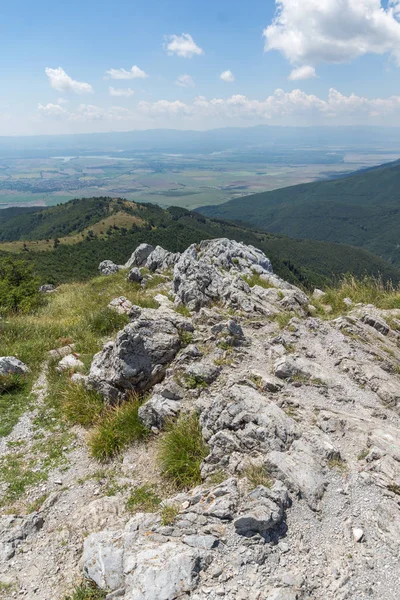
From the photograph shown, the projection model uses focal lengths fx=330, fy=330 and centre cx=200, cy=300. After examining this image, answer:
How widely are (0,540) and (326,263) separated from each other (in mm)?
144890

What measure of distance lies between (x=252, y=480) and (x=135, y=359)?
14.5 feet

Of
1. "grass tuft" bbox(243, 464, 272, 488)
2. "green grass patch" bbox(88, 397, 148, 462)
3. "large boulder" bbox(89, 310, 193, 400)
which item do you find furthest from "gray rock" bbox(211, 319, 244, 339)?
"grass tuft" bbox(243, 464, 272, 488)

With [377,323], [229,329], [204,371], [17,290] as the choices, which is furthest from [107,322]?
[377,323]

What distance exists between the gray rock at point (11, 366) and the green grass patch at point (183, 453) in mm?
5748

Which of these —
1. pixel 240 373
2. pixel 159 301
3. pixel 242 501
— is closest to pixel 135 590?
pixel 242 501

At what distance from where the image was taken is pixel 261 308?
36.4 ft

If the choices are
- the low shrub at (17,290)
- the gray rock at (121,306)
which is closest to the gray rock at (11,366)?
the gray rock at (121,306)

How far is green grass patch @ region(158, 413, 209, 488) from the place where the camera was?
5789 mm

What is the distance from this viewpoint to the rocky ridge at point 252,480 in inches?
157

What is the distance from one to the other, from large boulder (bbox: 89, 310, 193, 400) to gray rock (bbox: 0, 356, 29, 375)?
2.67 metres

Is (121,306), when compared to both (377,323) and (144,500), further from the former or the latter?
(377,323)

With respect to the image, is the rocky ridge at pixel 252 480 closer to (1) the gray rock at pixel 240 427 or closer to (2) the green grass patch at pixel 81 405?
(1) the gray rock at pixel 240 427

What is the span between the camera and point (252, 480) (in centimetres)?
506

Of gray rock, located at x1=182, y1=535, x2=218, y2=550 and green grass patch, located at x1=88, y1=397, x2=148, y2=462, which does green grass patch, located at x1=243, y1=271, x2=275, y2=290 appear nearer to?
green grass patch, located at x1=88, y1=397, x2=148, y2=462
